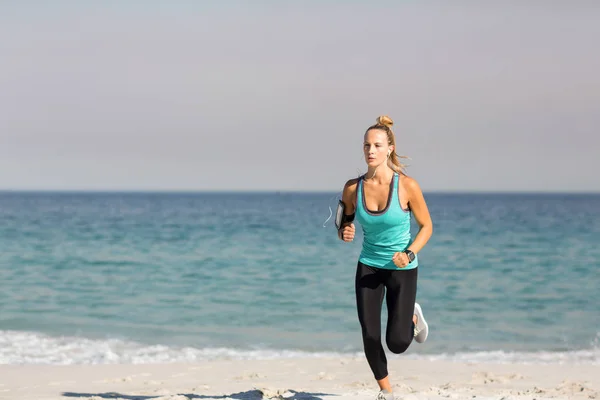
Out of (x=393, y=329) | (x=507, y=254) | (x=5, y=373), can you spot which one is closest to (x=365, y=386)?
(x=393, y=329)

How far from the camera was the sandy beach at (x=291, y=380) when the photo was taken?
7816mm

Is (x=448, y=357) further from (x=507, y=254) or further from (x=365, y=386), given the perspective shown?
(x=507, y=254)

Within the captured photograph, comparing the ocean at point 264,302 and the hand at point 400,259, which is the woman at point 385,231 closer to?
the hand at point 400,259

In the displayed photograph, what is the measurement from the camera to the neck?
19.1 ft

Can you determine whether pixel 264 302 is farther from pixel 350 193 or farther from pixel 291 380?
pixel 350 193

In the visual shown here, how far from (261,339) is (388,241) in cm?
777

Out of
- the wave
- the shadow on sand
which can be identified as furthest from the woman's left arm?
the wave

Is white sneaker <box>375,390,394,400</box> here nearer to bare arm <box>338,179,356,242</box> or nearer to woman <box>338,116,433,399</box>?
woman <box>338,116,433,399</box>

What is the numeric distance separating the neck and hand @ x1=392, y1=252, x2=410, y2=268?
59 centimetres

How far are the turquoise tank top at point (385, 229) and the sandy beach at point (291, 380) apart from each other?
159cm

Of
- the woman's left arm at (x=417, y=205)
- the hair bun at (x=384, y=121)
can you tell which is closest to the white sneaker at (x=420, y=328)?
the woman's left arm at (x=417, y=205)

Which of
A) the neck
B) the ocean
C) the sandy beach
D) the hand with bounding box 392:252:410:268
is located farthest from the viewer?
the ocean

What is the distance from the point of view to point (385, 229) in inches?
227

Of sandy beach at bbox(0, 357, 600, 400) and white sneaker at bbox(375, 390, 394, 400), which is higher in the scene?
white sneaker at bbox(375, 390, 394, 400)
